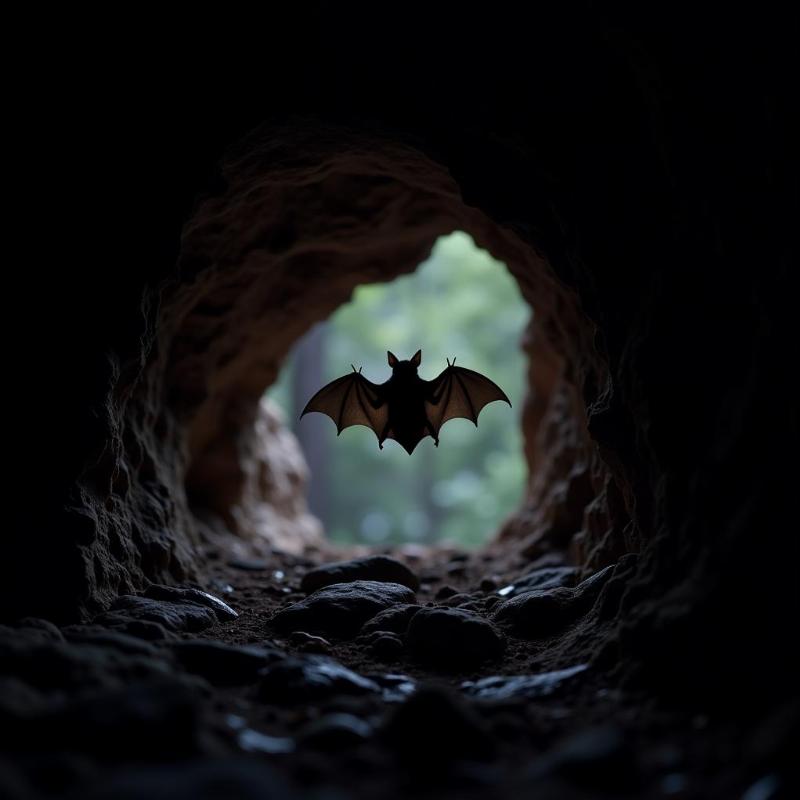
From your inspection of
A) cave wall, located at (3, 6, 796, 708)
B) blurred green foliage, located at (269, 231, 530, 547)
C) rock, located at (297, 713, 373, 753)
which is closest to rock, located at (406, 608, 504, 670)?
cave wall, located at (3, 6, 796, 708)

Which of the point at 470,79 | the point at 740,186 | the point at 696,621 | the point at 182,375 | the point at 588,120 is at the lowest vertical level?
the point at 696,621

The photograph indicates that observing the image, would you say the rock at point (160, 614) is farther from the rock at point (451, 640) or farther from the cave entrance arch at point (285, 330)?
the rock at point (451, 640)

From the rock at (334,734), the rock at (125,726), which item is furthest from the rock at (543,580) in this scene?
the rock at (125,726)

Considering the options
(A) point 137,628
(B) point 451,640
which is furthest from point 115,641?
(B) point 451,640

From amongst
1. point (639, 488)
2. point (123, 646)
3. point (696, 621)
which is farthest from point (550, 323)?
point (123, 646)

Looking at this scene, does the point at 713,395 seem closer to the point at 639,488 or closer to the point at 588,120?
the point at 639,488

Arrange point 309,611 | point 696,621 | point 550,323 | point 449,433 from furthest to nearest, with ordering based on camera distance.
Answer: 1. point 449,433
2. point 550,323
3. point 309,611
4. point 696,621

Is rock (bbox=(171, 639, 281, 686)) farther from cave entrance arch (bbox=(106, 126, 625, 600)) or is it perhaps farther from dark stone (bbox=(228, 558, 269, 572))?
dark stone (bbox=(228, 558, 269, 572))
